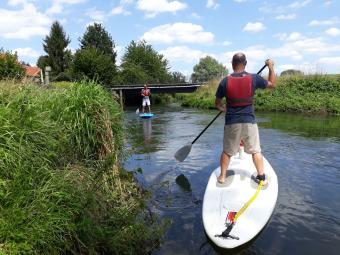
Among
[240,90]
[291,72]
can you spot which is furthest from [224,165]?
[291,72]

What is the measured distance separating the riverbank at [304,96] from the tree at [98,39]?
3075 centimetres

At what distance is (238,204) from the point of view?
5250 mm

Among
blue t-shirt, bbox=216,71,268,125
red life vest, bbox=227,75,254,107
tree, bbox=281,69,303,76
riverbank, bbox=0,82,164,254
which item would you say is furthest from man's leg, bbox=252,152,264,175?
tree, bbox=281,69,303,76

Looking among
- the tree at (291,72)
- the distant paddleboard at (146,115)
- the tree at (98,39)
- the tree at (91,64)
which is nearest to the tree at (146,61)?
the tree at (98,39)

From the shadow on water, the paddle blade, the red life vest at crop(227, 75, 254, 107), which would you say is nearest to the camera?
the red life vest at crop(227, 75, 254, 107)

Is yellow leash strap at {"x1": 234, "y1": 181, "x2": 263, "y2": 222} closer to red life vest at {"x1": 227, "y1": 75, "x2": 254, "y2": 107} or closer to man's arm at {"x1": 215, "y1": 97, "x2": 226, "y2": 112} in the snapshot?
red life vest at {"x1": 227, "y1": 75, "x2": 254, "y2": 107}

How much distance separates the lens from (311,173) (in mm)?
8016

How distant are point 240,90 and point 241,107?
0.26 meters

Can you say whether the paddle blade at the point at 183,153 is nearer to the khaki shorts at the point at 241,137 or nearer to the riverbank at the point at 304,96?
the khaki shorts at the point at 241,137

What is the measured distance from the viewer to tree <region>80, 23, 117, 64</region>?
178 feet

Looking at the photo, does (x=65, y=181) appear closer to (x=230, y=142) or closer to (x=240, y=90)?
(x=230, y=142)

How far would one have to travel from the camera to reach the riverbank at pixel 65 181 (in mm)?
3551

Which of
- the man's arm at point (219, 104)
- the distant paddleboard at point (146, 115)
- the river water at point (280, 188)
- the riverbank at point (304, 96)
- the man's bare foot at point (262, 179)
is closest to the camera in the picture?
the river water at point (280, 188)

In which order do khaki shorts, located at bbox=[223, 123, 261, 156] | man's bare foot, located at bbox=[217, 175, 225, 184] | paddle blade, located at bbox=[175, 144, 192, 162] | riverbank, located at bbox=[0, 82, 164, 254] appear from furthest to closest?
paddle blade, located at bbox=[175, 144, 192, 162] → man's bare foot, located at bbox=[217, 175, 225, 184] → khaki shorts, located at bbox=[223, 123, 261, 156] → riverbank, located at bbox=[0, 82, 164, 254]
